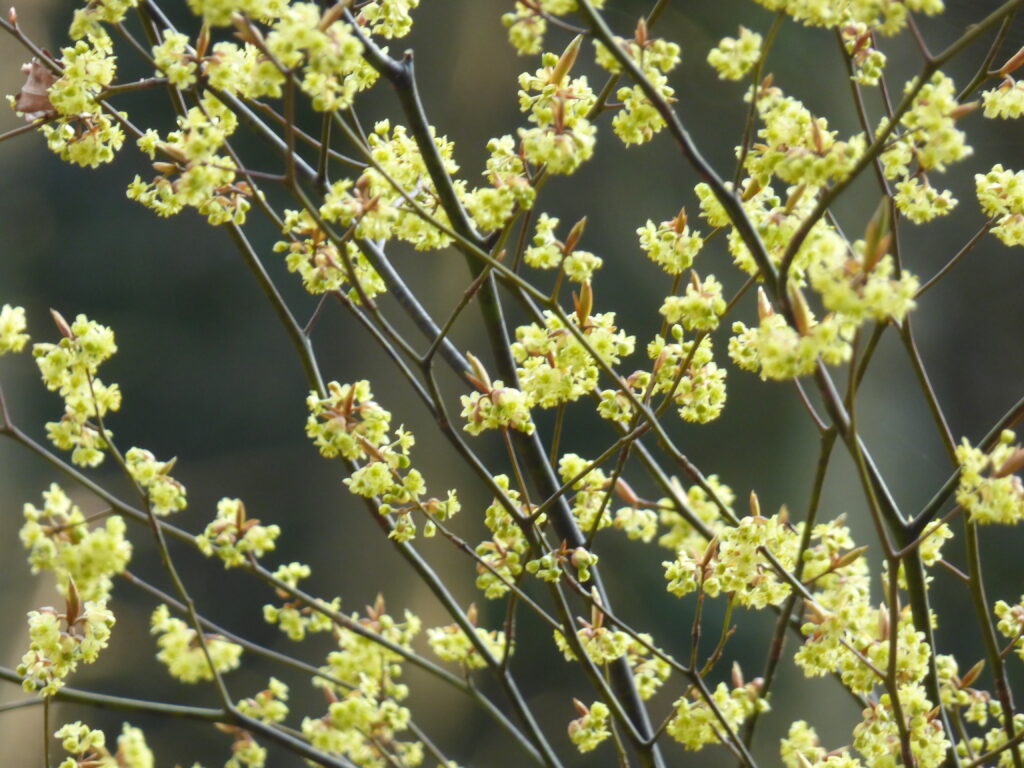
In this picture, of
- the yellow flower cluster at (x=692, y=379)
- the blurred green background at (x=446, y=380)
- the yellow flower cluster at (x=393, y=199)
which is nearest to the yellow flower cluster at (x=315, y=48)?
the yellow flower cluster at (x=393, y=199)

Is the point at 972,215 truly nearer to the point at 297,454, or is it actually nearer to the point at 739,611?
the point at 739,611

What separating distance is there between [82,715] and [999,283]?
144 centimetres

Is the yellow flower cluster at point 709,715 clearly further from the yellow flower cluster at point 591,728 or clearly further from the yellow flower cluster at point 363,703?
the yellow flower cluster at point 363,703

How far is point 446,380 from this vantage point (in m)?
1.34

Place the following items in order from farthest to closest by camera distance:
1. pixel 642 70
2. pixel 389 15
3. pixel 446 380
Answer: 1. pixel 446 380
2. pixel 389 15
3. pixel 642 70

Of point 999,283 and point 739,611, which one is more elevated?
point 999,283

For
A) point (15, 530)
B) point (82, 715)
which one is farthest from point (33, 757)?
point (15, 530)

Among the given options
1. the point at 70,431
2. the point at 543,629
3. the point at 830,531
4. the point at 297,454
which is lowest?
the point at 830,531

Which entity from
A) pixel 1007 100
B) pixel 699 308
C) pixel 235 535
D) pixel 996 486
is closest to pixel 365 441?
pixel 235 535

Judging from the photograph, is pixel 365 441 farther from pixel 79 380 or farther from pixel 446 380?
pixel 446 380

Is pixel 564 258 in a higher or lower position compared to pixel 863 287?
higher

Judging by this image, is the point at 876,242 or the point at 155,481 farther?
the point at 155,481

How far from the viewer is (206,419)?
1302 mm

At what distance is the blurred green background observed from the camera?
1267mm
